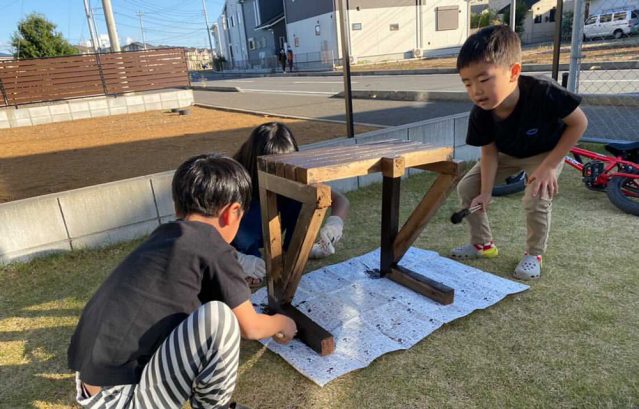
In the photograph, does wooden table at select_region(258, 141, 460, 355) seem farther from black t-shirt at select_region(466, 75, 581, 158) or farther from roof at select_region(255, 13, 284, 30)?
roof at select_region(255, 13, 284, 30)

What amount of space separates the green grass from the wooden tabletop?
31.4 inches

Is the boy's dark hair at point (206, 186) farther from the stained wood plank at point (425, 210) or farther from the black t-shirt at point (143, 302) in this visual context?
the stained wood plank at point (425, 210)

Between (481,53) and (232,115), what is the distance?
7.47 meters

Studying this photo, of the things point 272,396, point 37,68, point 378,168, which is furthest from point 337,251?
point 37,68

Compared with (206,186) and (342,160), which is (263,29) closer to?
(342,160)

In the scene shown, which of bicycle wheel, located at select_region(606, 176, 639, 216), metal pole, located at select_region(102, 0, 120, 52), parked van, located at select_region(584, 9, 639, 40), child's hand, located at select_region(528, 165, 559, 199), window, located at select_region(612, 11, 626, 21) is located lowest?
bicycle wheel, located at select_region(606, 176, 639, 216)

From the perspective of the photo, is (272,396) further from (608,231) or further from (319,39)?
(319,39)

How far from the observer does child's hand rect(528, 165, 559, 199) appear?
2264 mm

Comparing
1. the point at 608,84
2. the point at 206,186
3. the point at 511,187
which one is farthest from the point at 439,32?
the point at 206,186

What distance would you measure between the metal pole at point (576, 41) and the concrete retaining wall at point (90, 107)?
945 cm

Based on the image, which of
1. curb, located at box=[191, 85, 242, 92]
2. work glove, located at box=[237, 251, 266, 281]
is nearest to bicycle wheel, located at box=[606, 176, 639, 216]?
work glove, located at box=[237, 251, 266, 281]

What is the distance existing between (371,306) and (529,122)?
1.27 metres

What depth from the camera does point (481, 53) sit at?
1993 mm

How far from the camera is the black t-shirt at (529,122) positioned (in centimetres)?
225
